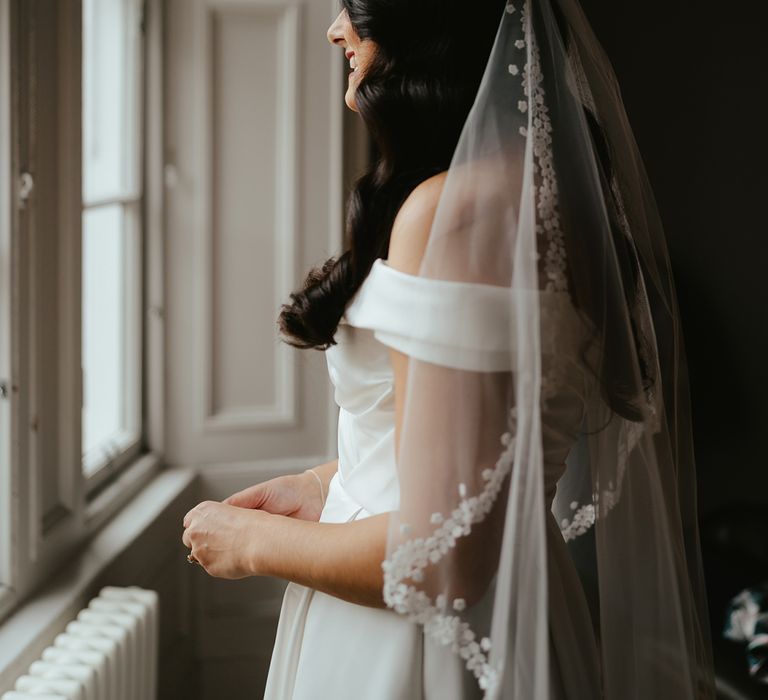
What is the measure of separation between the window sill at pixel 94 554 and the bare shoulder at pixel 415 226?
1.20 meters

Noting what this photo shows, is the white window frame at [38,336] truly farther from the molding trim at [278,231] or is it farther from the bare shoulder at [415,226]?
the bare shoulder at [415,226]

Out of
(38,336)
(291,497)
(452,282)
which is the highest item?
(452,282)

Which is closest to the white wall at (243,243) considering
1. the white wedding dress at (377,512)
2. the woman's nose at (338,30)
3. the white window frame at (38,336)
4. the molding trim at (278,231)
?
the molding trim at (278,231)

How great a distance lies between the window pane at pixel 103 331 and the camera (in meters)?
2.74

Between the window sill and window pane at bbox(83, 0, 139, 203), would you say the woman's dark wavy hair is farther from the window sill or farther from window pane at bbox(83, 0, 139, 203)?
window pane at bbox(83, 0, 139, 203)

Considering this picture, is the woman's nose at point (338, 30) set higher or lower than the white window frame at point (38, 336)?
higher

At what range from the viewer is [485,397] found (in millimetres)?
986

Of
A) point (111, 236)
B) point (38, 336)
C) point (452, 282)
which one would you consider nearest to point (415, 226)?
point (452, 282)

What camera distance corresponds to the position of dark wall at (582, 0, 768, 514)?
3.37m

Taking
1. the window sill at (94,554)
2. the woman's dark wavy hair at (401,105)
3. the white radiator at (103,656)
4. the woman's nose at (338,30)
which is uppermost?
the woman's nose at (338,30)

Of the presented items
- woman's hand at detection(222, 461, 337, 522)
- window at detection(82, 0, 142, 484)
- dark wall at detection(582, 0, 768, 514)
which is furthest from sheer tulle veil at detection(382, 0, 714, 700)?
dark wall at detection(582, 0, 768, 514)

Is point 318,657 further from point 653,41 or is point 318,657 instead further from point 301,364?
point 653,41

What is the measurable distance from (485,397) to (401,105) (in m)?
0.32

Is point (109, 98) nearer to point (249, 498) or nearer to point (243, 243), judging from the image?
point (243, 243)
